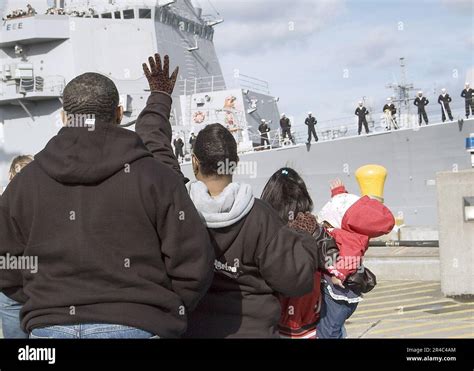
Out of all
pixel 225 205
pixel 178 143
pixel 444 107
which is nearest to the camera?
pixel 225 205

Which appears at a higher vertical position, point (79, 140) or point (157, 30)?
point (157, 30)

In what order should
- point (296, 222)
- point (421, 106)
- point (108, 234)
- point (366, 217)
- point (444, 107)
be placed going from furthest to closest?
1. point (421, 106)
2. point (444, 107)
3. point (366, 217)
4. point (296, 222)
5. point (108, 234)

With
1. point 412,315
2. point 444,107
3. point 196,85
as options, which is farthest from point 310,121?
point 412,315

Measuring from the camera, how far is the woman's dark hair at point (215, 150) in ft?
8.95

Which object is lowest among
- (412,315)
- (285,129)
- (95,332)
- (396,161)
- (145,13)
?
(412,315)

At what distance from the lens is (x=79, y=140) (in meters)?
2.31

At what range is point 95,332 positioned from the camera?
225cm

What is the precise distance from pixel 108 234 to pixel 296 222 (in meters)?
1.07

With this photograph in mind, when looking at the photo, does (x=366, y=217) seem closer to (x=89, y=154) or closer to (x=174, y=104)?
(x=89, y=154)

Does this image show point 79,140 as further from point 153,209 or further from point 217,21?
point 217,21

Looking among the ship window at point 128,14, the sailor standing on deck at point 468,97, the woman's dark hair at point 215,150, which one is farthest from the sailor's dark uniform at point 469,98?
the woman's dark hair at point 215,150
